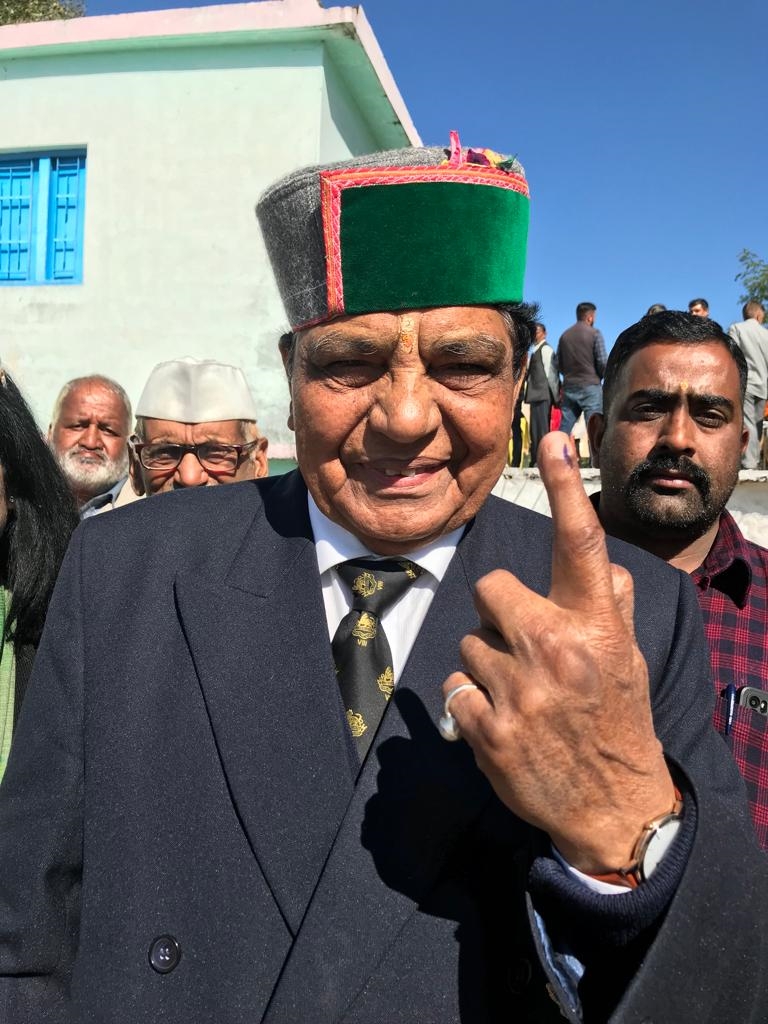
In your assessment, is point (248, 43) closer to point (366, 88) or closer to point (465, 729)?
point (366, 88)

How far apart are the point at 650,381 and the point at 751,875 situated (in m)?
1.77

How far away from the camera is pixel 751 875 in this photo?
110cm

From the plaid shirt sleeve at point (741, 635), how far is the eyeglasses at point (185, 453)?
2019mm

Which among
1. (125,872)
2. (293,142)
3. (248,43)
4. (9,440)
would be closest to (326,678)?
(125,872)

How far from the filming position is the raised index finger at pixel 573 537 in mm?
1058

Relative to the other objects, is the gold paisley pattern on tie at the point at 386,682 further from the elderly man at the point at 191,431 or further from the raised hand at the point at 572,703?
the elderly man at the point at 191,431

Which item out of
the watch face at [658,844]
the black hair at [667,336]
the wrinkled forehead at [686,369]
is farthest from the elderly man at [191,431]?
the watch face at [658,844]

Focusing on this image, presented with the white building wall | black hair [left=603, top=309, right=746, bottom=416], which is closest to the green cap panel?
black hair [left=603, top=309, right=746, bottom=416]

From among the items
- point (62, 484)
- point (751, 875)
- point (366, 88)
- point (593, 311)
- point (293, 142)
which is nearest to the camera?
point (751, 875)

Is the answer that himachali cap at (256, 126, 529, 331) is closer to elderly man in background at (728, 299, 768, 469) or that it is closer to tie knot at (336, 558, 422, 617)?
tie knot at (336, 558, 422, 617)

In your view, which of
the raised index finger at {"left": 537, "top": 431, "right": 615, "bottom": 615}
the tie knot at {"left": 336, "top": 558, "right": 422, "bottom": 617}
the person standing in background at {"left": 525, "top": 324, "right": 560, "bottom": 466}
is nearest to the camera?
the raised index finger at {"left": 537, "top": 431, "right": 615, "bottom": 615}

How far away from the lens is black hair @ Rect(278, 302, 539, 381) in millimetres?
1544

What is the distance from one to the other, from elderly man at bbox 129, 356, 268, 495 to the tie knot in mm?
1951

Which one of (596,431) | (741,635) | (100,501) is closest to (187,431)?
(100,501)
